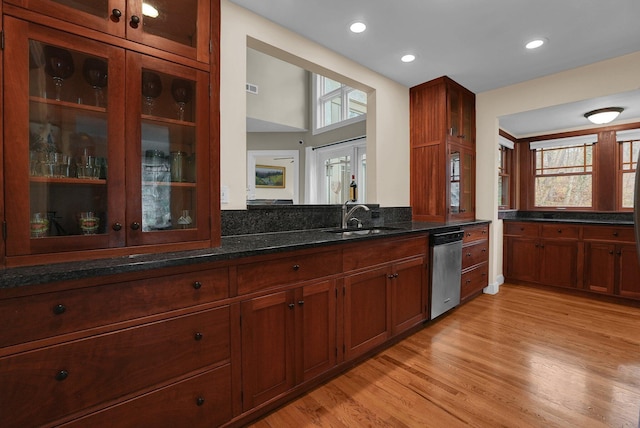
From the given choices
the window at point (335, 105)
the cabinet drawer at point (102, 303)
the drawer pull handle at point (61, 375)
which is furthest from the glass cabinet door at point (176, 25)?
the window at point (335, 105)

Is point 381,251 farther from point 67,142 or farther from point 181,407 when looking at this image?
point 67,142

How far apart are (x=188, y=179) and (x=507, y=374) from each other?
2358 mm

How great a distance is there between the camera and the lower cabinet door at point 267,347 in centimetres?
148

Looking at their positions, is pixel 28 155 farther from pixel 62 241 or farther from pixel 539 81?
pixel 539 81

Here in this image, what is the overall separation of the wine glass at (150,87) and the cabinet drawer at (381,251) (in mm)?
1363

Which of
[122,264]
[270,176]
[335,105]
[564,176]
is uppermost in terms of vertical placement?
[335,105]

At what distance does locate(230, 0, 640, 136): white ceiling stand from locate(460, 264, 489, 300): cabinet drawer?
2.19m

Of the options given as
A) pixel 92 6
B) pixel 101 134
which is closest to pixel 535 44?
pixel 92 6

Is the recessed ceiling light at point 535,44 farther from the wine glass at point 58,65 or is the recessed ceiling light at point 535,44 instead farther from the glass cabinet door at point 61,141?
the wine glass at point 58,65

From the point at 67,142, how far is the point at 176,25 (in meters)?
0.78

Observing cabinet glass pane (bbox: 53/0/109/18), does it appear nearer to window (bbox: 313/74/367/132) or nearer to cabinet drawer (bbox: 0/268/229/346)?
cabinet drawer (bbox: 0/268/229/346)

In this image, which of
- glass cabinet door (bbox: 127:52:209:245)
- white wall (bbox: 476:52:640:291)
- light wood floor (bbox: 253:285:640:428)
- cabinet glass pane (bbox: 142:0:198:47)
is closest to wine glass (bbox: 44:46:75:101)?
glass cabinet door (bbox: 127:52:209:245)

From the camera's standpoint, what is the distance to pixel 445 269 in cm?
284

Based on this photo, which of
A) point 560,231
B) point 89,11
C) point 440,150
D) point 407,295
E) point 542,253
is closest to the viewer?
point 89,11
